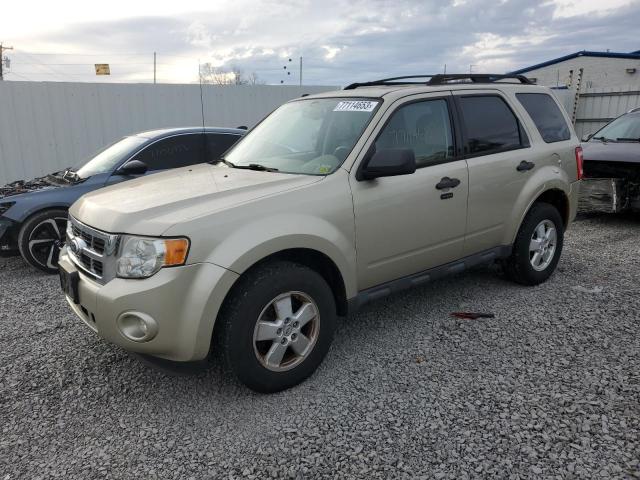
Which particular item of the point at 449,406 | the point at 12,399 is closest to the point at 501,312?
the point at 449,406

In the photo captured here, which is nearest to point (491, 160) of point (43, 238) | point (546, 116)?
point (546, 116)

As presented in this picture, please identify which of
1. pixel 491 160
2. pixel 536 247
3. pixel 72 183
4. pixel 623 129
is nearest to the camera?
pixel 491 160

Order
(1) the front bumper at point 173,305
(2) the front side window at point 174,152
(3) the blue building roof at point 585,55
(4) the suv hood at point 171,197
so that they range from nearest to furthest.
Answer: (1) the front bumper at point 173,305 → (4) the suv hood at point 171,197 → (2) the front side window at point 174,152 → (3) the blue building roof at point 585,55

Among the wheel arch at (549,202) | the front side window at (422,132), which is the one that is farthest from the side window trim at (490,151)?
the wheel arch at (549,202)

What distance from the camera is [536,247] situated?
483 centimetres

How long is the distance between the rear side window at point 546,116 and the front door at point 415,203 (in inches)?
45.4

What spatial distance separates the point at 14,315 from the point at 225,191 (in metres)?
2.74

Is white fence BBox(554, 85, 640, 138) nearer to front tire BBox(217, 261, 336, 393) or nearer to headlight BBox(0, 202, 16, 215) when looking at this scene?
front tire BBox(217, 261, 336, 393)

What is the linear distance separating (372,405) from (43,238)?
441 centimetres

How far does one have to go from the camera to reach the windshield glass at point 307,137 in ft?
11.7

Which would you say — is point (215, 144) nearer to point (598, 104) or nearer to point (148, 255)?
point (148, 255)

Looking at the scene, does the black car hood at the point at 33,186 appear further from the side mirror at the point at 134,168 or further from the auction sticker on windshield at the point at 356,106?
the auction sticker on windshield at the point at 356,106

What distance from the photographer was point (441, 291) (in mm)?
4848

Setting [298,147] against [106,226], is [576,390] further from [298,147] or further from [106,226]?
[106,226]
